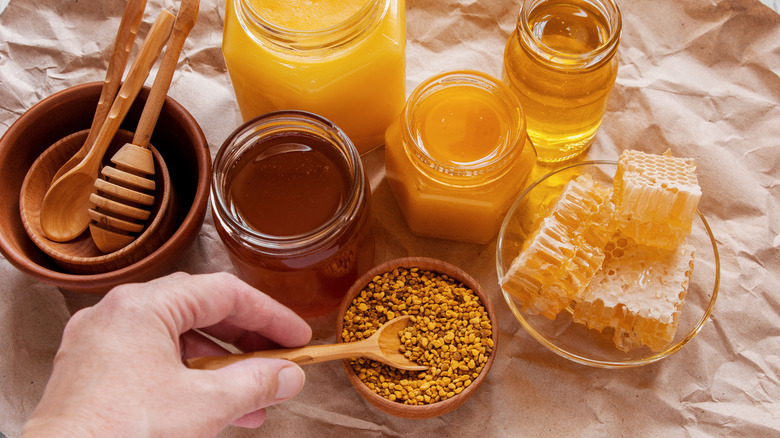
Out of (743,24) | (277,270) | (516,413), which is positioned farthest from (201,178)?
(743,24)

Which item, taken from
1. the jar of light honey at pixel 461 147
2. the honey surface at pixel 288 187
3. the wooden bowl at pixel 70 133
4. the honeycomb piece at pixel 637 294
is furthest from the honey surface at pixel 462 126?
the wooden bowl at pixel 70 133

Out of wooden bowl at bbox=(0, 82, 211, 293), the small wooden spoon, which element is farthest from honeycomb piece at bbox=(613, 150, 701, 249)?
wooden bowl at bbox=(0, 82, 211, 293)

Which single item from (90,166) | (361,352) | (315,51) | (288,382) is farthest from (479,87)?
(90,166)

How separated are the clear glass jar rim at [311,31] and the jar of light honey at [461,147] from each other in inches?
8.0

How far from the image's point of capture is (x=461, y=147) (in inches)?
60.8

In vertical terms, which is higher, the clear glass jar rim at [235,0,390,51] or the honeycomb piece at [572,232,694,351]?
the clear glass jar rim at [235,0,390,51]

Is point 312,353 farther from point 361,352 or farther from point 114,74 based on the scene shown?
point 114,74

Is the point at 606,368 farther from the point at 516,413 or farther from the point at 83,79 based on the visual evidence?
the point at 83,79

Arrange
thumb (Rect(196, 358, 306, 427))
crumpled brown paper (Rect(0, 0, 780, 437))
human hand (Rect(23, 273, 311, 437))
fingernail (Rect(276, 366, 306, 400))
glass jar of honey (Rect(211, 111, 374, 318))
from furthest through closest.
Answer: crumpled brown paper (Rect(0, 0, 780, 437)) → glass jar of honey (Rect(211, 111, 374, 318)) → fingernail (Rect(276, 366, 306, 400)) → thumb (Rect(196, 358, 306, 427)) → human hand (Rect(23, 273, 311, 437))

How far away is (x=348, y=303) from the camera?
1.56 m

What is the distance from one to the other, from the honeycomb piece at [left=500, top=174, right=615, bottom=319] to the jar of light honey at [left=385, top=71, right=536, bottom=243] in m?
0.13

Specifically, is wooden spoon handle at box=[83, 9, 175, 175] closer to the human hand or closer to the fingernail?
the human hand

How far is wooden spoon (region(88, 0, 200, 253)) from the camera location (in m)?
1.49

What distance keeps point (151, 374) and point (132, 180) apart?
569mm
